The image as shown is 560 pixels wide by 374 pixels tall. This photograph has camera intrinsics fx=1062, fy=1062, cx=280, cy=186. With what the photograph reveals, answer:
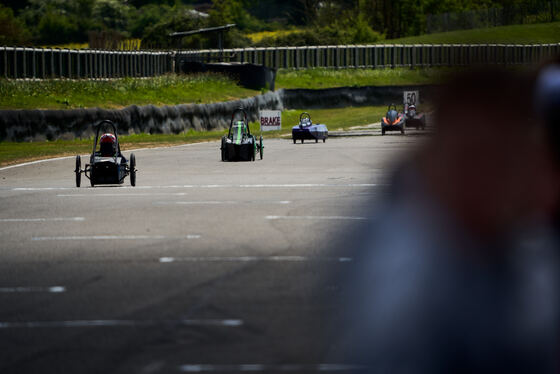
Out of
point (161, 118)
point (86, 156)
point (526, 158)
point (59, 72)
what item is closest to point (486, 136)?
point (526, 158)

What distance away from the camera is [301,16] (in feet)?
569

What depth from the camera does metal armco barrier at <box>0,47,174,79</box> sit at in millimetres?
48812

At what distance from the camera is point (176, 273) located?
10.0 metres

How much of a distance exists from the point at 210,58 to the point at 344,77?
557 inches

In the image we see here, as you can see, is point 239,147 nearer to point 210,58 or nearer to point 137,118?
point 137,118

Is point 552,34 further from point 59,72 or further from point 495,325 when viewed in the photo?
point 495,325

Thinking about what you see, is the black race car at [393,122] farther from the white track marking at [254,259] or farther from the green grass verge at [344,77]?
the white track marking at [254,259]

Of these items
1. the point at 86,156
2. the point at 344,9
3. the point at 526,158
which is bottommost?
the point at 86,156

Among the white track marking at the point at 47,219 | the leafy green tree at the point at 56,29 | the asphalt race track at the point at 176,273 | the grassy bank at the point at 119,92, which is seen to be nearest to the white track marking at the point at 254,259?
the asphalt race track at the point at 176,273

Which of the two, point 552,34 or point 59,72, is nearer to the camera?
point 59,72

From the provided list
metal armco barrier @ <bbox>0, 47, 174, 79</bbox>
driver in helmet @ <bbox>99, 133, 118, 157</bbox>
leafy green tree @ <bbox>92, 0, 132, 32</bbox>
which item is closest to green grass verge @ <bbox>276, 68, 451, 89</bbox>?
metal armco barrier @ <bbox>0, 47, 174, 79</bbox>

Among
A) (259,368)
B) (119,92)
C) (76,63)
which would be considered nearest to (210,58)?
(76,63)

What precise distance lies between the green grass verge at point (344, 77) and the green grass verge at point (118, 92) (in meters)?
15.9

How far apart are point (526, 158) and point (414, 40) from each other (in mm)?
115549
